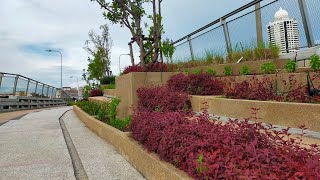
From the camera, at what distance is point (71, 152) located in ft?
20.6

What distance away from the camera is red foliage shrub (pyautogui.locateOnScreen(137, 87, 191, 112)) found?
6.43 meters

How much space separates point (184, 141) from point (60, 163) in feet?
8.53

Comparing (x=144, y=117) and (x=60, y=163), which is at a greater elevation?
(x=144, y=117)

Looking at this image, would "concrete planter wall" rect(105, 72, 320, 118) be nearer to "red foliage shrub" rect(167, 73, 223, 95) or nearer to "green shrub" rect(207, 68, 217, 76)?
"red foliage shrub" rect(167, 73, 223, 95)

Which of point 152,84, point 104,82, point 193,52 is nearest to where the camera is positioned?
point 152,84

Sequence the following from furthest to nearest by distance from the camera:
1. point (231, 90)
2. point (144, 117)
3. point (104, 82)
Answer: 1. point (104, 82)
2. point (231, 90)
3. point (144, 117)

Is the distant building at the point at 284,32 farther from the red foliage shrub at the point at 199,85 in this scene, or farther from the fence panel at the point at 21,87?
the fence panel at the point at 21,87

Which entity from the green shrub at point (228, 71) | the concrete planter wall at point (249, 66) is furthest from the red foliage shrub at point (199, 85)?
the concrete planter wall at point (249, 66)

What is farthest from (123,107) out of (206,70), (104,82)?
(104,82)

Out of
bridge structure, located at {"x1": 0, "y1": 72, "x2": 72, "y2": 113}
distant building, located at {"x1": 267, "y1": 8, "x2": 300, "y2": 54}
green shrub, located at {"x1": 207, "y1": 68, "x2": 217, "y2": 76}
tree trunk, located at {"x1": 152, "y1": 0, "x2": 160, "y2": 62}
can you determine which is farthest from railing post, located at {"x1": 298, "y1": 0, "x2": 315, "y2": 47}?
bridge structure, located at {"x1": 0, "y1": 72, "x2": 72, "y2": 113}

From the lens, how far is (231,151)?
2768 millimetres

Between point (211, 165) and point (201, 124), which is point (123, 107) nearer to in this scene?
point (201, 124)

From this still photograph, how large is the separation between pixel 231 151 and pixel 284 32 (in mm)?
5882

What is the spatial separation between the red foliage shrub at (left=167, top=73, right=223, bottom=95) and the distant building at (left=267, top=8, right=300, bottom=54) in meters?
1.76
